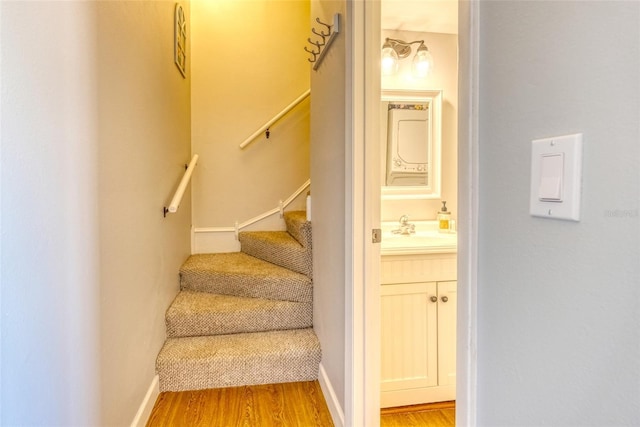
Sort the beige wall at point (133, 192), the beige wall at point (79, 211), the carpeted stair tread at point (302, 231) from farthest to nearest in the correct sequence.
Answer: the carpeted stair tread at point (302, 231), the beige wall at point (133, 192), the beige wall at point (79, 211)

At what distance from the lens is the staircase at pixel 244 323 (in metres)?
1.98

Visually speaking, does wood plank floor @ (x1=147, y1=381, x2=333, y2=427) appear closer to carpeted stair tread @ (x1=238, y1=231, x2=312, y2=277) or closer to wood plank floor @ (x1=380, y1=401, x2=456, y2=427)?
wood plank floor @ (x1=380, y1=401, x2=456, y2=427)

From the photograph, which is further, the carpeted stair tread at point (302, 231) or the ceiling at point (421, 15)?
the carpeted stair tread at point (302, 231)

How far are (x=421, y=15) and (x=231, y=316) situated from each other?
2.16m

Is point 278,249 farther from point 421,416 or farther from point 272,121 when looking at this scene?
point 421,416

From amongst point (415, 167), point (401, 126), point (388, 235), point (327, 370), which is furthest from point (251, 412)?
point (401, 126)

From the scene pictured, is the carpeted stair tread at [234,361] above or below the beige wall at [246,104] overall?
below

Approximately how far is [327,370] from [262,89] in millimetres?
2368

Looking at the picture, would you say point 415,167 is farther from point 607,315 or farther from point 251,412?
point 607,315

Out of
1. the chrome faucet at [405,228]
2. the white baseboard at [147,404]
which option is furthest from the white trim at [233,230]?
the white baseboard at [147,404]

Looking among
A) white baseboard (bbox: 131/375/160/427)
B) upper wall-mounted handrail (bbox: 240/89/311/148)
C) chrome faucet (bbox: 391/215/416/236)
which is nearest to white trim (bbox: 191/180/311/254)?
upper wall-mounted handrail (bbox: 240/89/311/148)

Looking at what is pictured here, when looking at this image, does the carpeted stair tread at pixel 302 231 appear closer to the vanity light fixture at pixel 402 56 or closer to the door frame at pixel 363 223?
the door frame at pixel 363 223

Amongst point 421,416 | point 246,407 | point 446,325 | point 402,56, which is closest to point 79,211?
point 246,407

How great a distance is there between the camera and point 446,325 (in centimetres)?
182
